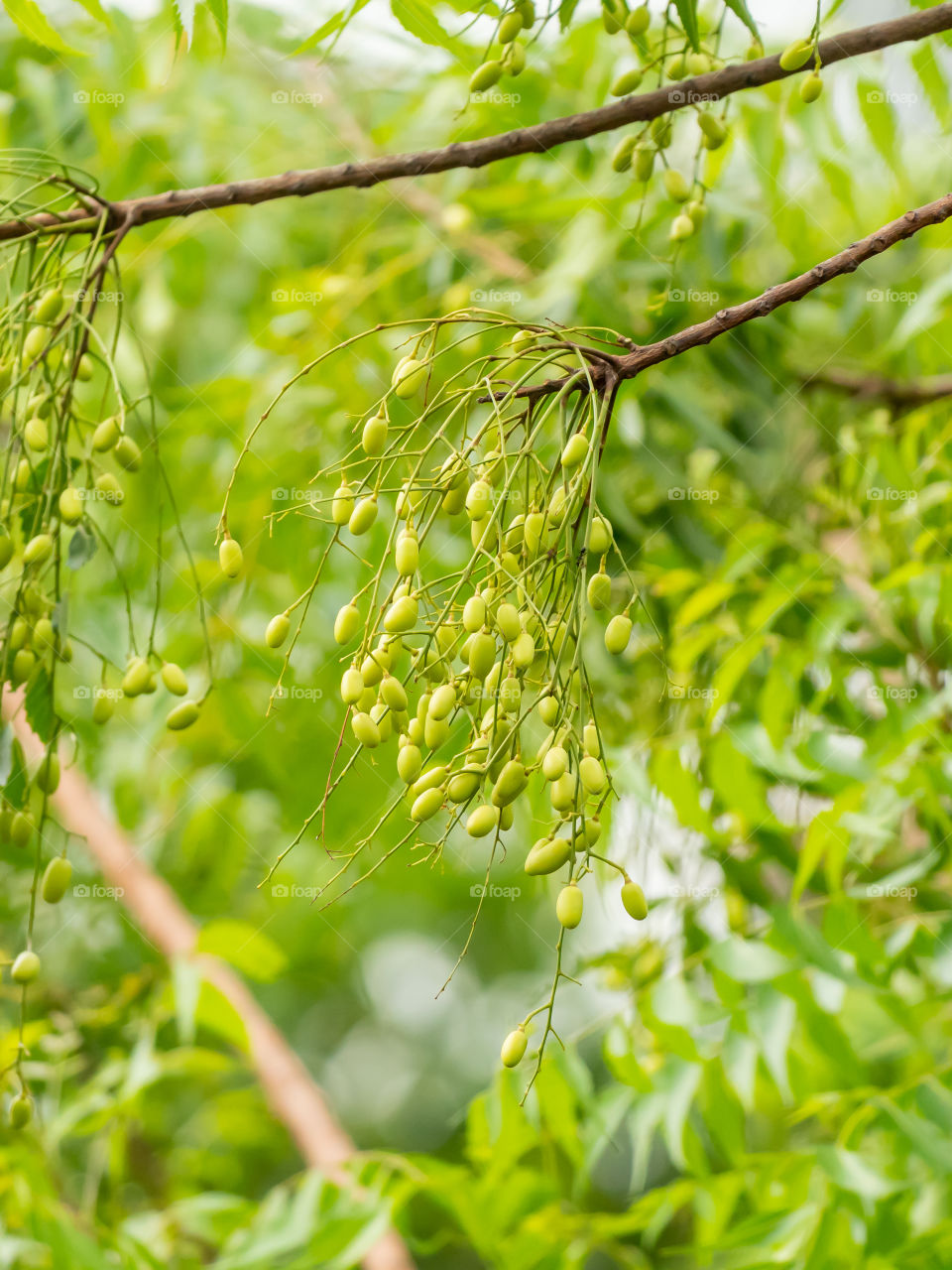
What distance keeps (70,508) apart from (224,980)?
1.14 metres

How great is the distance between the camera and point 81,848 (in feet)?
8.52

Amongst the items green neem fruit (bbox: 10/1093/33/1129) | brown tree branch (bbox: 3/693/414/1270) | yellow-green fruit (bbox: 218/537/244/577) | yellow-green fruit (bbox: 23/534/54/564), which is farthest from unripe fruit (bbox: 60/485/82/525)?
brown tree branch (bbox: 3/693/414/1270)

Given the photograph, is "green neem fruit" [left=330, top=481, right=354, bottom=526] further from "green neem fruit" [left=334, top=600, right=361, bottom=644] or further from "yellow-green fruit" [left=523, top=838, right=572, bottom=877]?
"yellow-green fruit" [left=523, top=838, right=572, bottom=877]

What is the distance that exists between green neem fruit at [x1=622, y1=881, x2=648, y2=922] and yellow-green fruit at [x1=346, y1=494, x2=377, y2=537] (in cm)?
30

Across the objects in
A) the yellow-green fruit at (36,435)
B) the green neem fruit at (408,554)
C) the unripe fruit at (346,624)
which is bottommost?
the unripe fruit at (346,624)

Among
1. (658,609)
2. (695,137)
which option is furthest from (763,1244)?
(695,137)

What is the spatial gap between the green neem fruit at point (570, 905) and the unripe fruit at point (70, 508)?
0.52m

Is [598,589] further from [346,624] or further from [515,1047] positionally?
[515,1047]

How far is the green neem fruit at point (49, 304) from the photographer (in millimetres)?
964

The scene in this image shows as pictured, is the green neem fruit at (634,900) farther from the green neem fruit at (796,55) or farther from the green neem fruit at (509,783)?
the green neem fruit at (796,55)

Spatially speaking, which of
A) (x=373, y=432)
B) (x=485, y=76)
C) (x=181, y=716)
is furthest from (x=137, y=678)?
(x=485, y=76)

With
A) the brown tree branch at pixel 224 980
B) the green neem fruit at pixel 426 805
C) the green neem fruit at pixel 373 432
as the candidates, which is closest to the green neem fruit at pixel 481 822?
the green neem fruit at pixel 426 805

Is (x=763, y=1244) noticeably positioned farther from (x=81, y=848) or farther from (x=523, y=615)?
(x=81, y=848)

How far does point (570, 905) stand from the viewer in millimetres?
714
